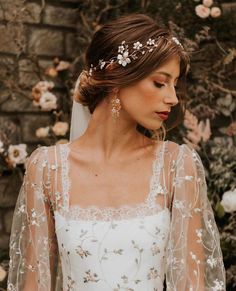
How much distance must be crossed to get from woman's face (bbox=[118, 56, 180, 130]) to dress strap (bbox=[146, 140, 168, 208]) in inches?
7.4

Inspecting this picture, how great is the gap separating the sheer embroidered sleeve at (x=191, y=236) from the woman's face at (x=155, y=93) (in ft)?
0.71

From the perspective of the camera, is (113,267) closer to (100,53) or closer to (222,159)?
(100,53)

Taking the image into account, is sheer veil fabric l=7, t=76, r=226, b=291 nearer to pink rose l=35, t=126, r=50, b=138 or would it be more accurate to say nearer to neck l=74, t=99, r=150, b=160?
neck l=74, t=99, r=150, b=160

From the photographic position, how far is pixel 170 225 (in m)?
2.24

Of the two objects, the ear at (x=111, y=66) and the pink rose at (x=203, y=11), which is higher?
the pink rose at (x=203, y=11)

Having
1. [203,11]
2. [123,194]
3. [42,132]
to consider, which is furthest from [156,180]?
[42,132]

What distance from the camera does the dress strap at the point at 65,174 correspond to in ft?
7.50

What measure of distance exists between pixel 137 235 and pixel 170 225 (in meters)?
0.13

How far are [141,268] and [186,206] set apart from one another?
261 mm

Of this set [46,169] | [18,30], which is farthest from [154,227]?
[18,30]

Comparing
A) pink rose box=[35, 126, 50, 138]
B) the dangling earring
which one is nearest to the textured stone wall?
pink rose box=[35, 126, 50, 138]

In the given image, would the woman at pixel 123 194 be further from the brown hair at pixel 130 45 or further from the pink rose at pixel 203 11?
the pink rose at pixel 203 11

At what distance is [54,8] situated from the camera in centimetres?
400

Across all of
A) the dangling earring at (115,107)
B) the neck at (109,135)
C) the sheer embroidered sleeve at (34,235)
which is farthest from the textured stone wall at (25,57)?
the dangling earring at (115,107)
